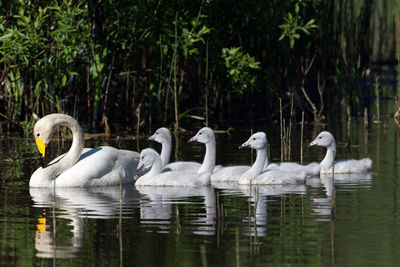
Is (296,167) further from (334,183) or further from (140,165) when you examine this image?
(140,165)

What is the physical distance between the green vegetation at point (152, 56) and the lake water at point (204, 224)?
391cm

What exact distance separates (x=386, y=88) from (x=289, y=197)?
1717cm

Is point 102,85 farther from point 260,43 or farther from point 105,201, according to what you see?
point 105,201

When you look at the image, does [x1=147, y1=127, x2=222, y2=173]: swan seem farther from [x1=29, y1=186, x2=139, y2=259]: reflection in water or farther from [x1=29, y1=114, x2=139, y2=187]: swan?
[x1=29, y1=186, x2=139, y2=259]: reflection in water

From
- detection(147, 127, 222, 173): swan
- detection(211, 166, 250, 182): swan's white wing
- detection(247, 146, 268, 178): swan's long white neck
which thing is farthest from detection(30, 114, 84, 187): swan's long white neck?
detection(247, 146, 268, 178): swan's long white neck

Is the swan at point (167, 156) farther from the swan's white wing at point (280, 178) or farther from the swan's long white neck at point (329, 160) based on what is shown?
the swan's long white neck at point (329, 160)

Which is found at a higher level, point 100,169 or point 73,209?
point 100,169

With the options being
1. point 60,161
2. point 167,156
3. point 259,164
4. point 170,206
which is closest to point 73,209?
point 170,206

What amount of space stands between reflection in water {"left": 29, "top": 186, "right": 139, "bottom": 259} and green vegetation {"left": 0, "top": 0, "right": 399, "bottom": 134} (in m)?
5.12

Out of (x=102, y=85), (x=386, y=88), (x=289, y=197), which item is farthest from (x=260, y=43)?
(x=289, y=197)

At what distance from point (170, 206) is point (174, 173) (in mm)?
1839

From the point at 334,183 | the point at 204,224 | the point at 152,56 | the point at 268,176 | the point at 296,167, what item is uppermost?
the point at 152,56

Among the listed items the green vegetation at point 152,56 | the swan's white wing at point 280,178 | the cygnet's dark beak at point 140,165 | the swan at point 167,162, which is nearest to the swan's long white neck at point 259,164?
the swan's white wing at point 280,178

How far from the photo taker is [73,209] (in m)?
10.9
